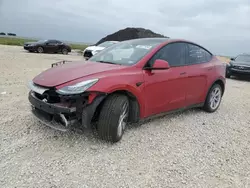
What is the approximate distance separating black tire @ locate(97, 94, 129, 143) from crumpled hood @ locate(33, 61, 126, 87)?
397mm

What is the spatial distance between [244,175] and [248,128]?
6.33 ft

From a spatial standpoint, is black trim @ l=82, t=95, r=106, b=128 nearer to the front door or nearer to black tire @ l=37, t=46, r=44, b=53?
the front door

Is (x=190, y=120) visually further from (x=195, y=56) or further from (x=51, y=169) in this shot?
(x=51, y=169)

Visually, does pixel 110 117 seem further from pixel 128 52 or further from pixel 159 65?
pixel 128 52

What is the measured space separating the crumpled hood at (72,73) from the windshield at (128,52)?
29cm

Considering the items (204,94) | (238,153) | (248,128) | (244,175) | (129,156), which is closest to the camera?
(244,175)

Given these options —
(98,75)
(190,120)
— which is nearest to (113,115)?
(98,75)

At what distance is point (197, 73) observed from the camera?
478cm

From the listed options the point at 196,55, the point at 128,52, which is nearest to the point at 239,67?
the point at 196,55

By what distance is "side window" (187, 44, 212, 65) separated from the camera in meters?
4.79

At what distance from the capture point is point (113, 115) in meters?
3.28

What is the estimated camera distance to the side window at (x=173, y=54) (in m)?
4.15

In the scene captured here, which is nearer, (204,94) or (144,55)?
(144,55)

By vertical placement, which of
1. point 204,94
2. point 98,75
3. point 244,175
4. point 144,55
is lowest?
point 244,175
